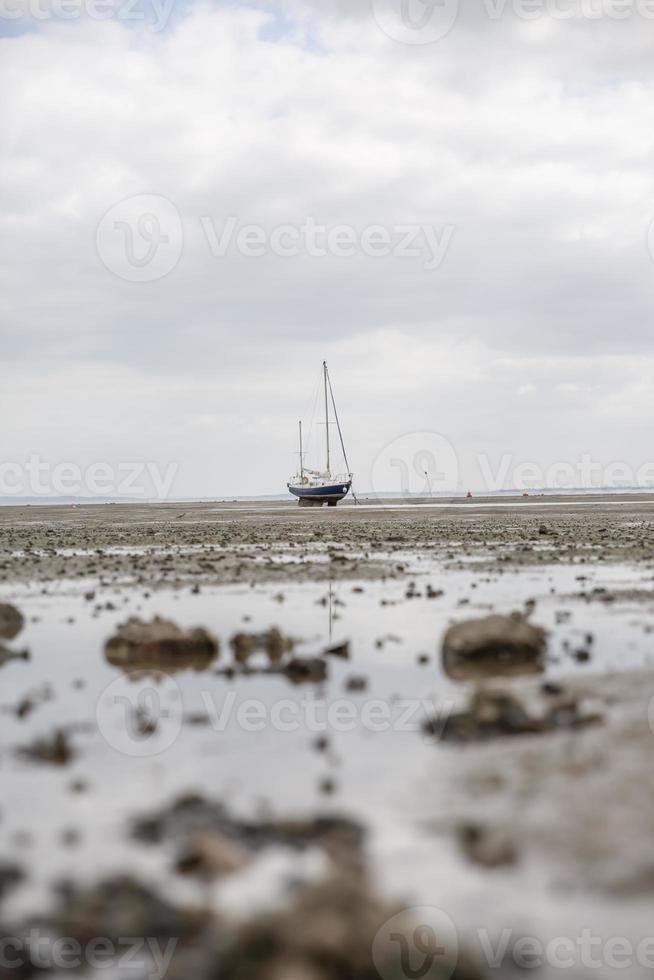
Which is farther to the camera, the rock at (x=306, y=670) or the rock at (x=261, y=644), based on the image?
the rock at (x=261, y=644)

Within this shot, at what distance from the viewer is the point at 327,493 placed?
11569 cm

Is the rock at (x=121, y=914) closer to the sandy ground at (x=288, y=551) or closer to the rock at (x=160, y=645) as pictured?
the rock at (x=160, y=645)

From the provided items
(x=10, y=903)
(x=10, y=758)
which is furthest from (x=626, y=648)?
(x=10, y=903)

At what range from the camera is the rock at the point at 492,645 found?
12.1 m

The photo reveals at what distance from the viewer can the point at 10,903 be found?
541cm

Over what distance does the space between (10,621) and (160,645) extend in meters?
4.02

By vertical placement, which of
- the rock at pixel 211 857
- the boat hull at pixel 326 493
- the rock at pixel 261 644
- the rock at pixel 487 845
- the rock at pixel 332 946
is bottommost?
the rock at pixel 332 946

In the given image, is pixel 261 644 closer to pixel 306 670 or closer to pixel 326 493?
pixel 306 670

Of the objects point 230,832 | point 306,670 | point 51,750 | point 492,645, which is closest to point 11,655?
point 306,670

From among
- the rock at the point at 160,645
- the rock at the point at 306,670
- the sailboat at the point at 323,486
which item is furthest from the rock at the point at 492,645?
the sailboat at the point at 323,486

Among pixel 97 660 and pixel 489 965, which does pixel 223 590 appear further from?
pixel 489 965

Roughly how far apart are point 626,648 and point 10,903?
31.3ft

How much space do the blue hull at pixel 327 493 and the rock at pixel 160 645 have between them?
101127 millimetres

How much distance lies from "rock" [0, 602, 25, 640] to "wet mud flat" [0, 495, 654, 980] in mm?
48
